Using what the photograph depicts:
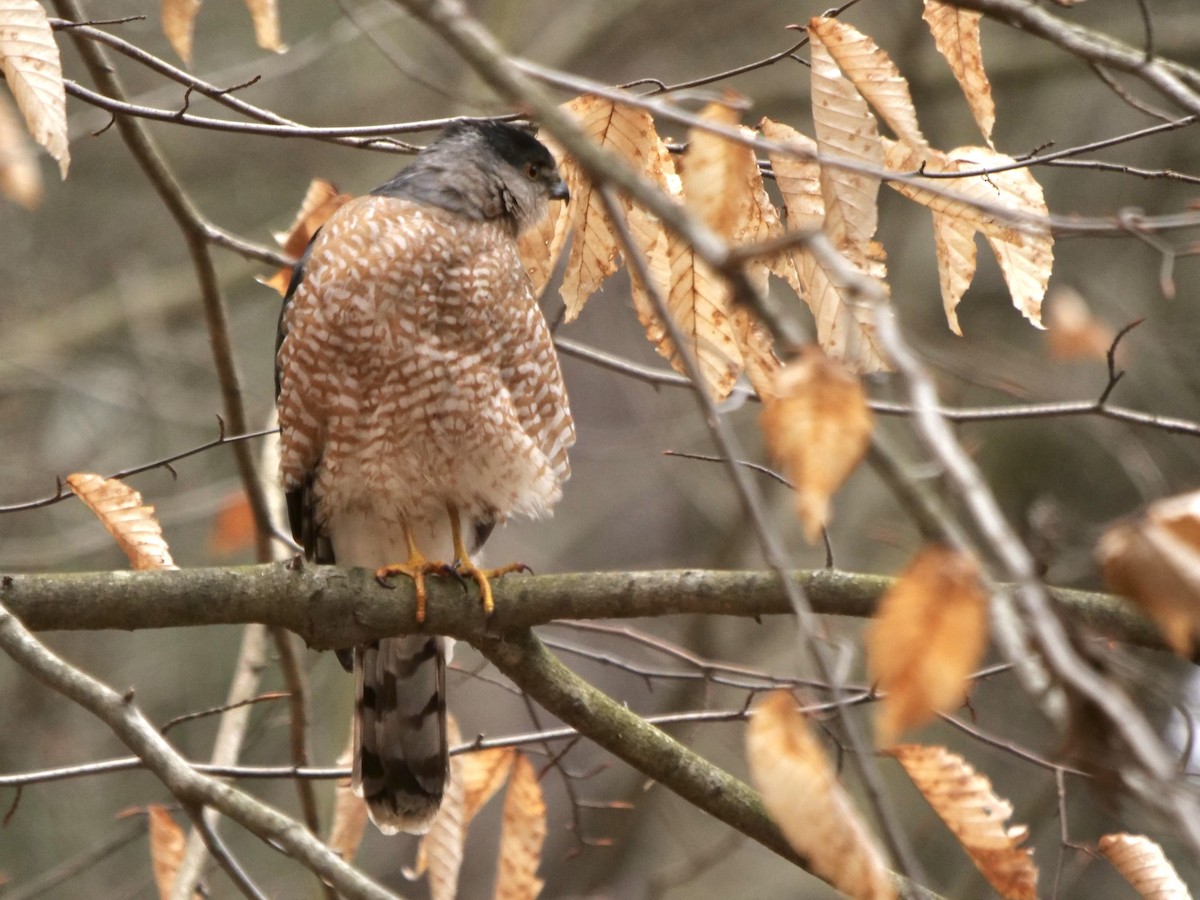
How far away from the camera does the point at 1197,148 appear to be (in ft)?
25.3

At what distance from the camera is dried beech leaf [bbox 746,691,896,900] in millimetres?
1701

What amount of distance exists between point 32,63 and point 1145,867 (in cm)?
285

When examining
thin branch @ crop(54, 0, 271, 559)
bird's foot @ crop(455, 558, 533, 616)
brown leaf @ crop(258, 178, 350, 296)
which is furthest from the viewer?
brown leaf @ crop(258, 178, 350, 296)

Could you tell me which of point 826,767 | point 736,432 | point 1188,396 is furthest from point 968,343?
point 826,767

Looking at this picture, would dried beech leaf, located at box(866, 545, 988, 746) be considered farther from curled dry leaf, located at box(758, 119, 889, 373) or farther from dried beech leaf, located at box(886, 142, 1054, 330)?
dried beech leaf, located at box(886, 142, 1054, 330)

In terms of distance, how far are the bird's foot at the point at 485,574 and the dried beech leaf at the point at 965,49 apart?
1635 millimetres

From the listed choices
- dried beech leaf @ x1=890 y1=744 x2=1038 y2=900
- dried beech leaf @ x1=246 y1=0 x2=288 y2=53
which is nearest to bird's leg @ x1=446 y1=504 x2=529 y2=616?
dried beech leaf @ x1=890 y1=744 x2=1038 y2=900

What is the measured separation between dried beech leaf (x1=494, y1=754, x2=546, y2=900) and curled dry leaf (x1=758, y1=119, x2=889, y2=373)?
149cm

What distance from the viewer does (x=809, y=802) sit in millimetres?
1702

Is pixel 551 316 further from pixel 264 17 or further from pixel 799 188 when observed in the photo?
pixel 264 17

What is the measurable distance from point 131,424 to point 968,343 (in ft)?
16.0

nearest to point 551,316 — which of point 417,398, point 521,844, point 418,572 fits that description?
point 417,398

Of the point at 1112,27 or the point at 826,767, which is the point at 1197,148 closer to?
the point at 1112,27

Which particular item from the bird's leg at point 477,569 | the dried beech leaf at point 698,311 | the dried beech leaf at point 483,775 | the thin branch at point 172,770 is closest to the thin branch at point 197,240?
the bird's leg at point 477,569
